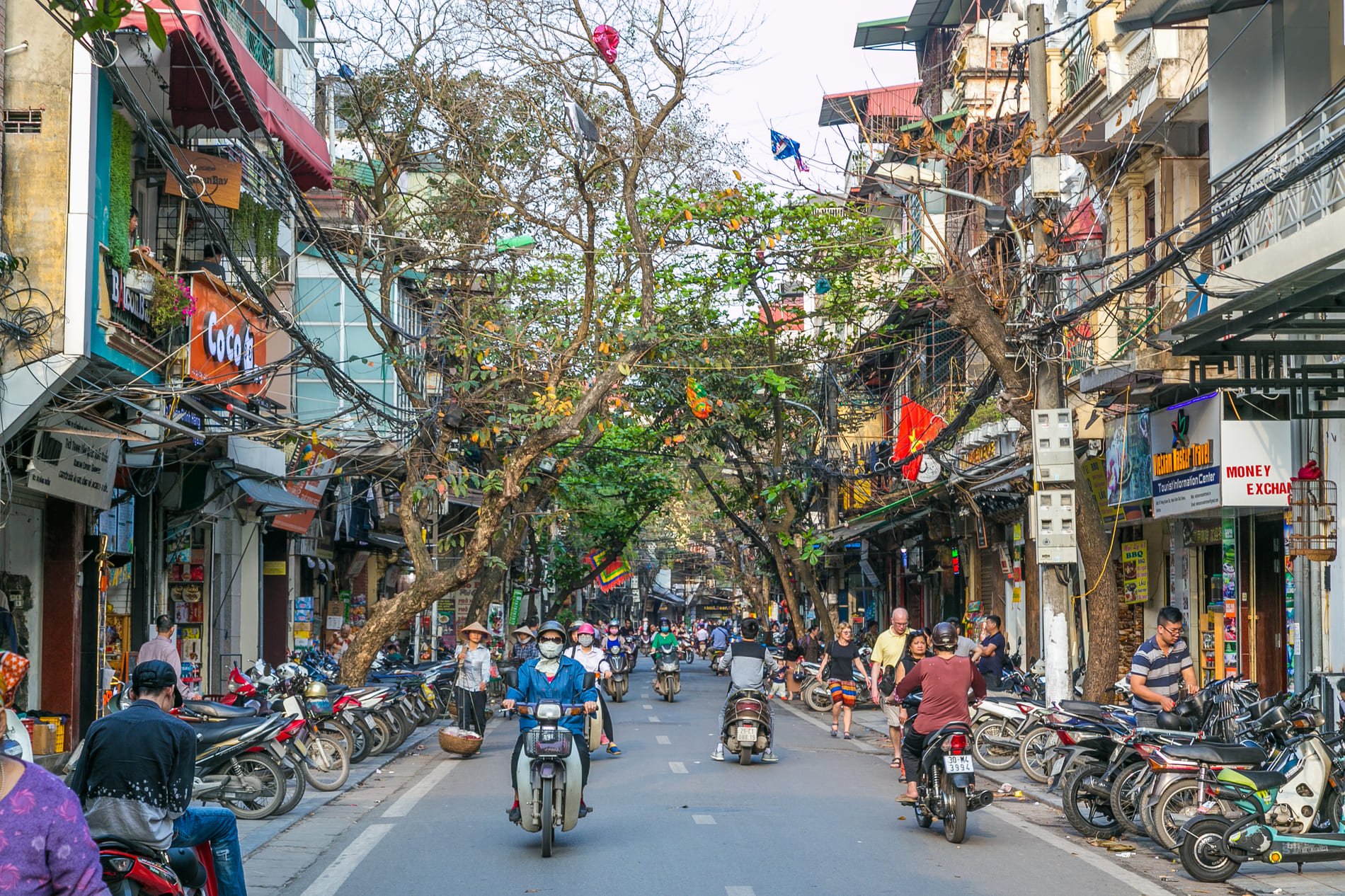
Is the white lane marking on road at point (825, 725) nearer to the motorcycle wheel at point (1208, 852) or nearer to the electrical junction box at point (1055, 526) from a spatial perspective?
the electrical junction box at point (1055, 526)

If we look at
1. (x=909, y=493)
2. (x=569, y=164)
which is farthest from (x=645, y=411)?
(x=569, y=164)

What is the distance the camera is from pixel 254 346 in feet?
60.7

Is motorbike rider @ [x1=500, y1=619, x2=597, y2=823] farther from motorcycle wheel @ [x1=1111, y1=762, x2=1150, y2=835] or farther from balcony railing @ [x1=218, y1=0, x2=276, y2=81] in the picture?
balcony railing @ [x1=218, y1=0, x2=276, y2=81]

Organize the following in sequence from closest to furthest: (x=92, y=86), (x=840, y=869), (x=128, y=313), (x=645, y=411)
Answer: (x=840, y=869) → (x=92, y=86) → (x=128, y=313) → (x=645, y=411)

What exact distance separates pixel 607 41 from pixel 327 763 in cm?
998

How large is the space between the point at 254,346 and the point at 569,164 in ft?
17.2

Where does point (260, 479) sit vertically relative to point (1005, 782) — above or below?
above

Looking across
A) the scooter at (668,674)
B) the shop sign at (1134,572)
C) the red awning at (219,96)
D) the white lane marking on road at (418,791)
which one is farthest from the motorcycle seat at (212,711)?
the scooter at (668,674)

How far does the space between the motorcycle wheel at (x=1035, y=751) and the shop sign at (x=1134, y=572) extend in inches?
322

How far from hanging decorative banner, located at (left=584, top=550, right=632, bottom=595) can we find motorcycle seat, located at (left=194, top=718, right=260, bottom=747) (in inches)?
1302

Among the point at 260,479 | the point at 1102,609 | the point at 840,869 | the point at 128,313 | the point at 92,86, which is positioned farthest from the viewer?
the point at 260,479

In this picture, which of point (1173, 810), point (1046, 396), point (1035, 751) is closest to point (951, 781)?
point (1173, 810)

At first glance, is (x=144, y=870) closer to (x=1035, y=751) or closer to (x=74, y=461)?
(x=74, y=461)

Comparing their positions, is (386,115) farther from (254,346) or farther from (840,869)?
(840,869)
